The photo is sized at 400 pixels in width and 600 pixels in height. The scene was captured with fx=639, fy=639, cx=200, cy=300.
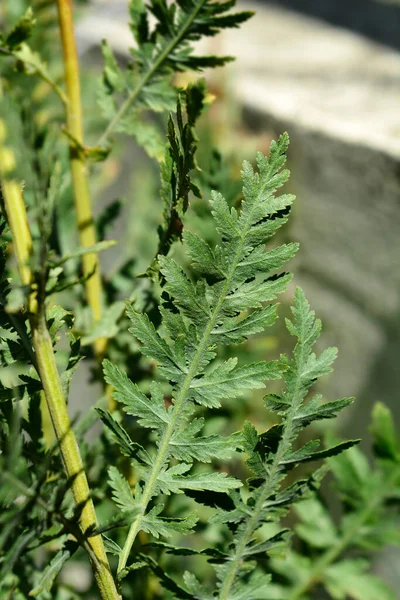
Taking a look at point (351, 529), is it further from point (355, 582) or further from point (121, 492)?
point (121, 492)

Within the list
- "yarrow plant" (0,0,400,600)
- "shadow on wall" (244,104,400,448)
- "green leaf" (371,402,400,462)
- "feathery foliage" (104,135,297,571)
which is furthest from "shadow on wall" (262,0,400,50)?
"feathery foliage" (104,135,297,571)

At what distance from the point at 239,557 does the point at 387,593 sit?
450 millimetres

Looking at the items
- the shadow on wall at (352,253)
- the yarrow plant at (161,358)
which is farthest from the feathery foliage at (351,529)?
the shadow on wall at (352,253)

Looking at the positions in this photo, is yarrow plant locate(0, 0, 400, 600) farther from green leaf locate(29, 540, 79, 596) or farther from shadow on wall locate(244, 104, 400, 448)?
shadow on wall locate(244, 104, 400, 448)

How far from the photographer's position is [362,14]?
1964 millimetres

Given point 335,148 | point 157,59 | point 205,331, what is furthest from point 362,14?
point 205,331

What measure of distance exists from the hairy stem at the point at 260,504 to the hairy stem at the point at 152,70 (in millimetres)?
328

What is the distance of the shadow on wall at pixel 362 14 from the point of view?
1.84 meters

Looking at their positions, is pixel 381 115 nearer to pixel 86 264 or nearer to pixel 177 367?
pixel 86 264

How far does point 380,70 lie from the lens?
1666 millimetres

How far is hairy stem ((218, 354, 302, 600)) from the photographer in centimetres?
45

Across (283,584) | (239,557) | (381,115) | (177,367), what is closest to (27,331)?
(177,367)

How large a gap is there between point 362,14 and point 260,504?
1865 millimetres

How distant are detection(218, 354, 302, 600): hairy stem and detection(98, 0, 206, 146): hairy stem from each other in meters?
0.33
